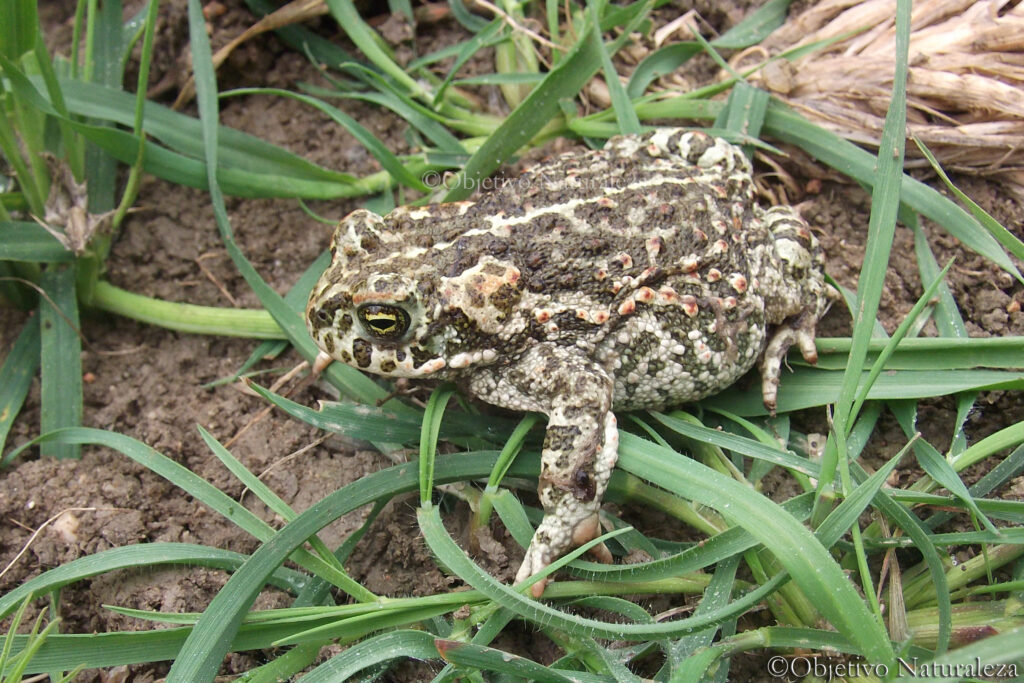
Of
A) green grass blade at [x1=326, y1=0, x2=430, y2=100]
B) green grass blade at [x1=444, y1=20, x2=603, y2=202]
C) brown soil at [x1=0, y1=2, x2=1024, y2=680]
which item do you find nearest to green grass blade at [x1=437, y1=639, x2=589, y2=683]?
brown soil at [x1=0, y1=2, x2=1024, y2=680]

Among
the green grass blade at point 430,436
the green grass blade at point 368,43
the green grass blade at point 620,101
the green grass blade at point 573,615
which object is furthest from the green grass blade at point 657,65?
the green grass blade at point 573,615

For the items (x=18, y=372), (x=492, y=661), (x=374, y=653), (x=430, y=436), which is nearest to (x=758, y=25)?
(x=430, y=436)

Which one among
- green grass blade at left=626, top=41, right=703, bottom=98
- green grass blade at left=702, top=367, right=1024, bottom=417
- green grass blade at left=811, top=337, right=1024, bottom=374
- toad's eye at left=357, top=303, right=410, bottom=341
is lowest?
green grass blade at left=702, top=367, right=1024, bottom=417

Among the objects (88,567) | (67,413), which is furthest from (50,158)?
(88,567)

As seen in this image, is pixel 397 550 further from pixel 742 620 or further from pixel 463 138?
pixel 463 138

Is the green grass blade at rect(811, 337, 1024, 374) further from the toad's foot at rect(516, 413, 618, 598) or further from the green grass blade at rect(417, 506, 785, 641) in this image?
the green grass blade at rect(417, 506, 785, 641)

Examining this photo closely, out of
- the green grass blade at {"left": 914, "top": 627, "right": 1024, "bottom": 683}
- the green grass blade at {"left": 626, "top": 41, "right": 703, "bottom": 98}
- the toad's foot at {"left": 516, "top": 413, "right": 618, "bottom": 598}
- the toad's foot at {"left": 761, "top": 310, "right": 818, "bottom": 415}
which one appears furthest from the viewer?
the green grass blade at {"left": 626, "top": 41, "right": 703, "bottom": 98}
